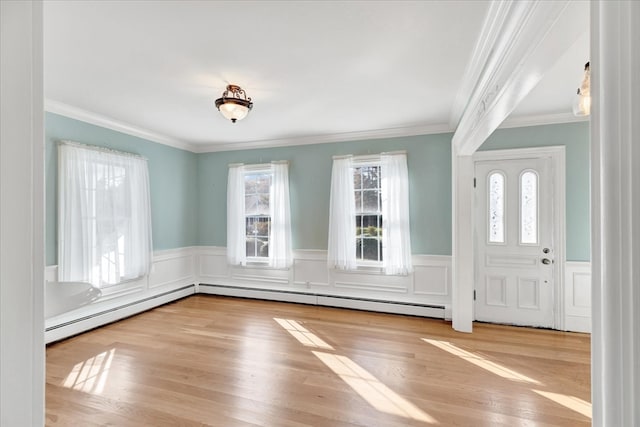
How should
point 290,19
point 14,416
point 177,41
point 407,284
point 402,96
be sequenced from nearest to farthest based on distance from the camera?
point 14,416 < point 290,19 < point 177,41 < point 402,96 < point 407,284

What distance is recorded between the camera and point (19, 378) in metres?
0.44

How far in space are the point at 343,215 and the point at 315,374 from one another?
93.1 inches

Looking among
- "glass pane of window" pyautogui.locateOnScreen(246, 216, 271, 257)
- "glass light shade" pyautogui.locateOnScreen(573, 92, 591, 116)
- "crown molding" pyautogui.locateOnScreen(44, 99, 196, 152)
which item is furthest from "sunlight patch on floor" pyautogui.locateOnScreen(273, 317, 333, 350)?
"crown molding" pyautogui.locateOnScreen(44, 99, 196, 152)

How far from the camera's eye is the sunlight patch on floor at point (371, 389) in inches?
87.4

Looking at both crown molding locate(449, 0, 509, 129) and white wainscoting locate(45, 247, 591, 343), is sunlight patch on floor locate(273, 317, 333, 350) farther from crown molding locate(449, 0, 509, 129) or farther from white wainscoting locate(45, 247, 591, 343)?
crown molding locate(449, 0, 509, 129)

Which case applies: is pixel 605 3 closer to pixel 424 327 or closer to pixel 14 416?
pixel 14 416

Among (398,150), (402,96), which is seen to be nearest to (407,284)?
(398,150)

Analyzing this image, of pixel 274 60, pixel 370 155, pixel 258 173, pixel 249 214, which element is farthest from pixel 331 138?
pixel 274 60

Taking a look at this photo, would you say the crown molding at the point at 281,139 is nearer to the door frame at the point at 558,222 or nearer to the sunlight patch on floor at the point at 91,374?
the door frame at the point at 558,222

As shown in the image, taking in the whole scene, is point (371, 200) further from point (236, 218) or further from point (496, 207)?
point (236, 218)

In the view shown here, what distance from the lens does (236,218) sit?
5219 mm

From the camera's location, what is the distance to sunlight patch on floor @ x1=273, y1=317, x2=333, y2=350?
3363 millimetres

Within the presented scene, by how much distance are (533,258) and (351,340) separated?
2.50 meters

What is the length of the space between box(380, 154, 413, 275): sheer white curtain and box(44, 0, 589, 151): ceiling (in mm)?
691
